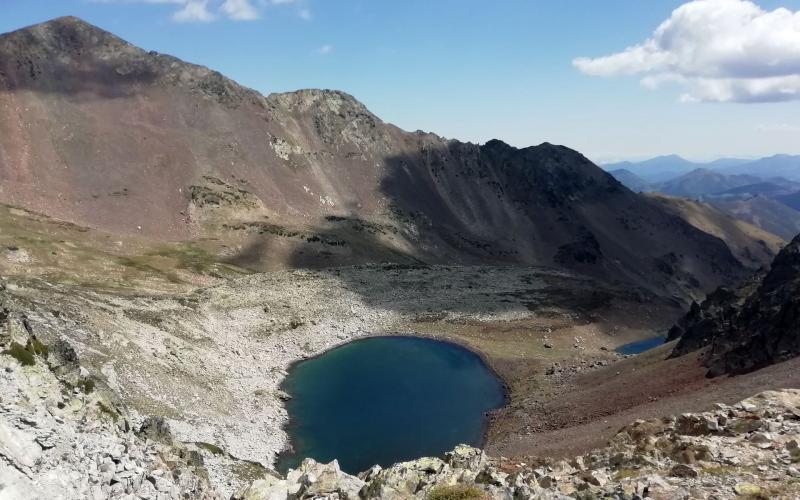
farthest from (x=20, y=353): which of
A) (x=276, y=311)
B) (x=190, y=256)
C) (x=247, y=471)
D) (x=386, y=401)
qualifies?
(x=190, y=256)

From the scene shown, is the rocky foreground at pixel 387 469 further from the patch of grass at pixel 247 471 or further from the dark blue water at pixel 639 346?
the dark blue water at pixel 639 346

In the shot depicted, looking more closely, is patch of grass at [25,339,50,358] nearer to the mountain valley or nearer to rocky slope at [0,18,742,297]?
the mountain valley

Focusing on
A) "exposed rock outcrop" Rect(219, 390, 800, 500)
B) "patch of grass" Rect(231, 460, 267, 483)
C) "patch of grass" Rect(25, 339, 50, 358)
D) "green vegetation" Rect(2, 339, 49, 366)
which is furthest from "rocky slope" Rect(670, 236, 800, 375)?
"green vegetation" Rect(2, 339, 49, 366)

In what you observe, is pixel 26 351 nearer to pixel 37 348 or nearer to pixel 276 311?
pixel 37 348

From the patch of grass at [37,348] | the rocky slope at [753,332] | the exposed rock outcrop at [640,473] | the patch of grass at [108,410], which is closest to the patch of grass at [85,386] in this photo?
the patch of grass at [108,410]

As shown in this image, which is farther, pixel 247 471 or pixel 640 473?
pixel 247 471
